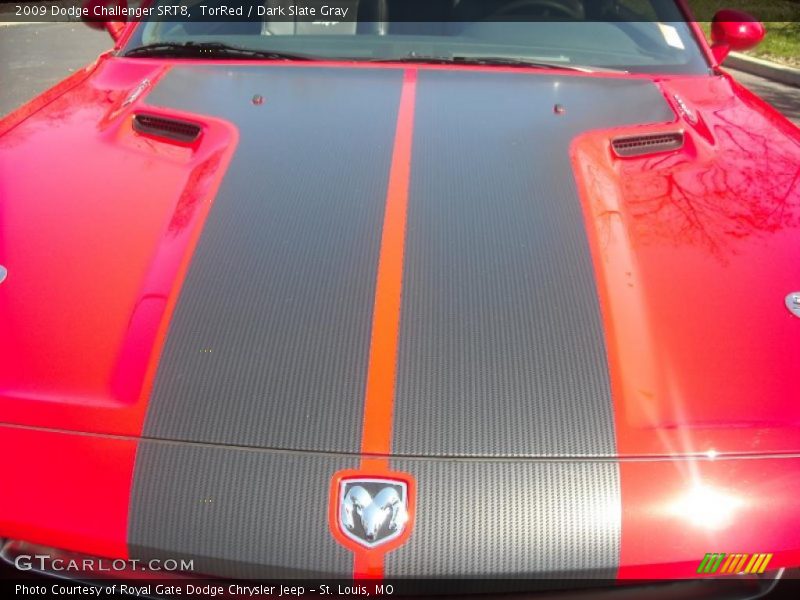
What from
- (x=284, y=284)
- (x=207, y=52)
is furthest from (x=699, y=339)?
(x=207, y=52)

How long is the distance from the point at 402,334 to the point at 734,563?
632 mm

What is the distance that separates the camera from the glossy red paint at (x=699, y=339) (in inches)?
47.1

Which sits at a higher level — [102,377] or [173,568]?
[102,377]

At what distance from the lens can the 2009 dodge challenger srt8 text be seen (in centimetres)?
120

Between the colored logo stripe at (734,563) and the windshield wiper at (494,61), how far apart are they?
5.43 ft

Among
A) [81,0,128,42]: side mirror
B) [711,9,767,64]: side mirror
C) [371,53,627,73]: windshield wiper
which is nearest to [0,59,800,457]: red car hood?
[371,53,627,73]: windshield wiper

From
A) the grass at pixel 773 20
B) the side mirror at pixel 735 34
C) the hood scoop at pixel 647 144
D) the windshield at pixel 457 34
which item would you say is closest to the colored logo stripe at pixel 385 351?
the hood scoop at pixel 647 144

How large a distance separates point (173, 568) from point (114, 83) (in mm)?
1690

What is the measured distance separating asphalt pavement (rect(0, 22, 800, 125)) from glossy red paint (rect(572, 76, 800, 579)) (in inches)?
195

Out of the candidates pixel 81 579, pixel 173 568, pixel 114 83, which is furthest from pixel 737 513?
pixel 114 83

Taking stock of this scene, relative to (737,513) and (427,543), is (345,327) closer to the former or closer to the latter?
(427,543)

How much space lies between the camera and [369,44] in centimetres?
253

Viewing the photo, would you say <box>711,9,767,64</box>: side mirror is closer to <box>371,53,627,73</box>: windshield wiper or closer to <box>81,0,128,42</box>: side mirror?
<box>371,53,627,73</box>: windshield wiper

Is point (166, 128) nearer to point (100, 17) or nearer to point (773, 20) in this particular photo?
point (100, 17)
